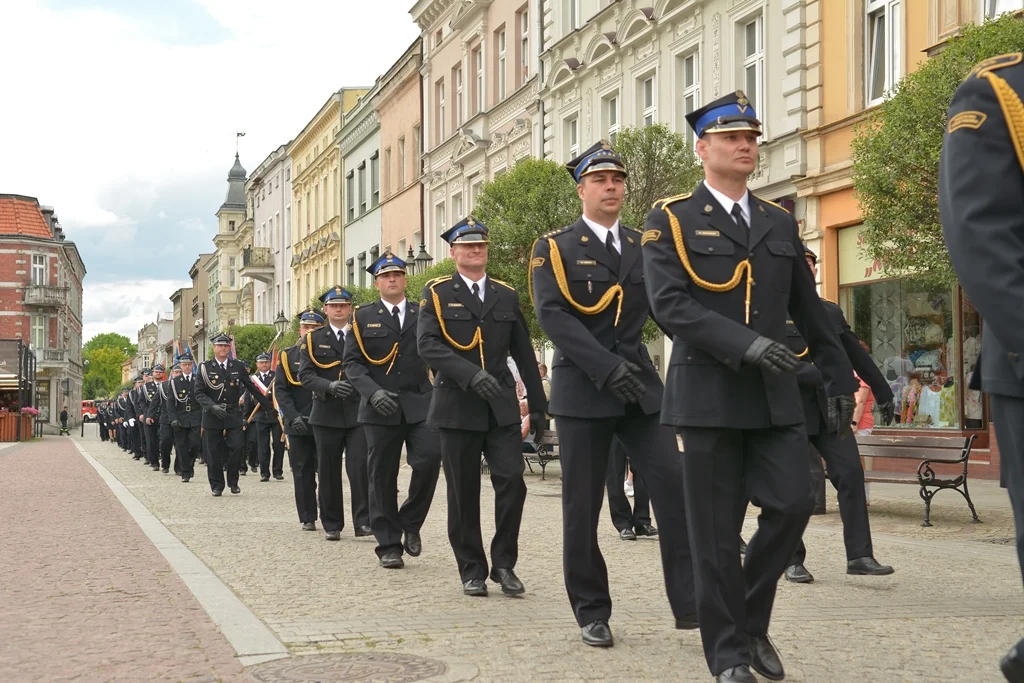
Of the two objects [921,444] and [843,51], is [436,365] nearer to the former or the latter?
[921,444]

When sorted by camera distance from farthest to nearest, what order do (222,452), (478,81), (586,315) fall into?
(478,81), (222,452), (586,315)

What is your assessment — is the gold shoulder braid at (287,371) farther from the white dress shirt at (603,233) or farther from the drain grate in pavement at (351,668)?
the drain grate in pavement at (351,668)

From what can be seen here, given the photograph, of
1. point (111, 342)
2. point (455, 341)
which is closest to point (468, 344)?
point (455, 341)

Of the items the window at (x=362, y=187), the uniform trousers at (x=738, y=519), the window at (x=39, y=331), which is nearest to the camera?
the uniform trousers at (x=738, y=519)

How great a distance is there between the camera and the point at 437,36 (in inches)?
1734

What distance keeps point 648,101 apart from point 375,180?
25.8 metres

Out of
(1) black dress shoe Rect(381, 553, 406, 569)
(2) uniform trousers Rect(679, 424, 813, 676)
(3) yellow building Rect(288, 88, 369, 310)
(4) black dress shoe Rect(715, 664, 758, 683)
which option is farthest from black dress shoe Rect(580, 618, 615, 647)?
(3) yellow building Rect(288, 88, 369, 310)

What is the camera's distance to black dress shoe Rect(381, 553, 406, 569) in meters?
9.33

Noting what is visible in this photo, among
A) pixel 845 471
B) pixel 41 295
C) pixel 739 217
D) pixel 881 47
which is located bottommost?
pixel 845 471

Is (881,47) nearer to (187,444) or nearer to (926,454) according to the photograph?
(926,454)

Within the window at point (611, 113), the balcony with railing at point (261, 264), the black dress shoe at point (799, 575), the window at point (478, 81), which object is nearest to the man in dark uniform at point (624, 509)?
the black dress shoe at point (799, 575)

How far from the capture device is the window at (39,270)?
106m

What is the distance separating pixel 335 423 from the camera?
449 inches

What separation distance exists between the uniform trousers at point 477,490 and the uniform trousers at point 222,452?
1041 centimetres
